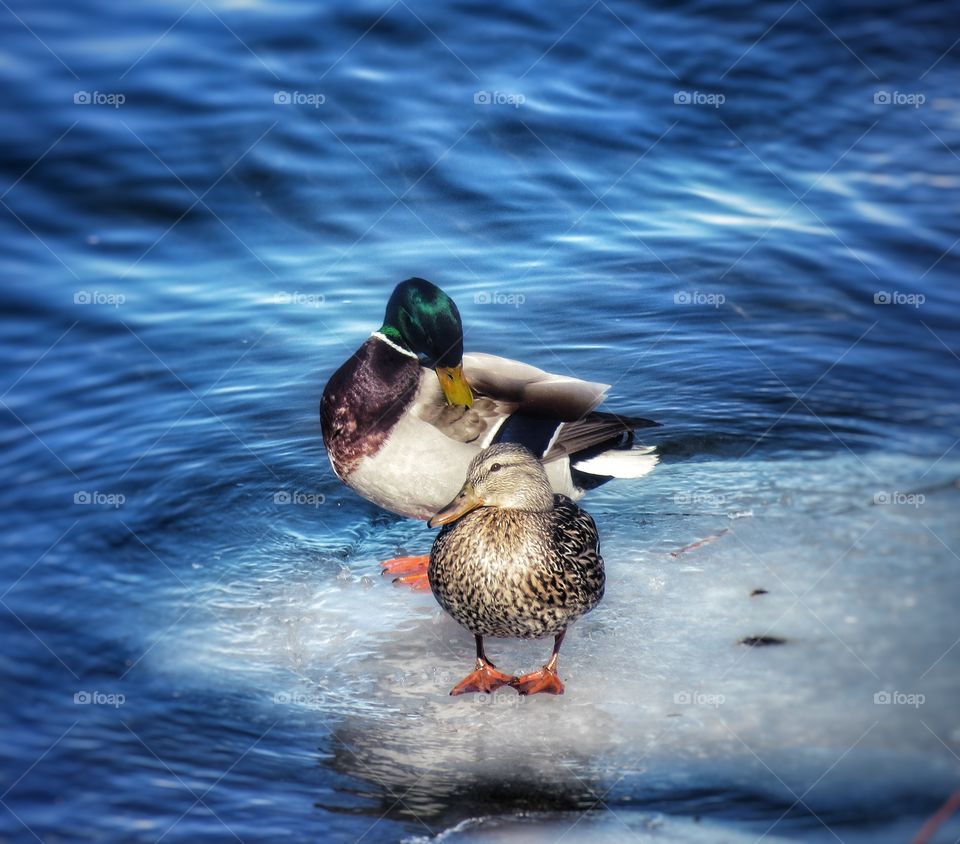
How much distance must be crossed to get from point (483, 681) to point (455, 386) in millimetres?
1305

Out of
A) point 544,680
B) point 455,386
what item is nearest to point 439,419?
point 455,386

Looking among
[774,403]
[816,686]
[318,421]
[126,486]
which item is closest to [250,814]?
[816,686]

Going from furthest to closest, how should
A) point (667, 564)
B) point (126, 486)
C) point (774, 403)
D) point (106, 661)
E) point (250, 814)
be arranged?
point (774, 403)
point (126, 486)
point (667, 564)
point (106, 661)
point (250, 814)

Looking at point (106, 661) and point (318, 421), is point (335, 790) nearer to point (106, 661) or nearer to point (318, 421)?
point (106, 661)

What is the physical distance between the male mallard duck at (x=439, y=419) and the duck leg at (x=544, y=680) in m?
0.80

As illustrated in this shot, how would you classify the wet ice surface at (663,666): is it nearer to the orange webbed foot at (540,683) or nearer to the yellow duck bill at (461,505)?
the orange webbed foot at (540,683)

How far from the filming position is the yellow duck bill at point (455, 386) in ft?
16.0

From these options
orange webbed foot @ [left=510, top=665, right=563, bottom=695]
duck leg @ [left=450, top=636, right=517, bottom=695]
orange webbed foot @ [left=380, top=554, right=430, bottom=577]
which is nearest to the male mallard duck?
orange webbed foot @ [left=380, top=554, right=430, bottom=577]

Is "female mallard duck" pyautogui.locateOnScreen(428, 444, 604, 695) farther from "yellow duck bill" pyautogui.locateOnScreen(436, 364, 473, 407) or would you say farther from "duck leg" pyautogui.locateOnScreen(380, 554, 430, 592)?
"yellow duck bill" pyautogui.locateOnScreen(436, 364, 473, 407)

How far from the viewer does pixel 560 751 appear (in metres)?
3.68

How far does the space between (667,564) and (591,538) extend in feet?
1.90

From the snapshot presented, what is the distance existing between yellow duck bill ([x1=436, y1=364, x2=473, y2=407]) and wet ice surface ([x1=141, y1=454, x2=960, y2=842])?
0.56m

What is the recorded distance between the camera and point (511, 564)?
3.86 meters

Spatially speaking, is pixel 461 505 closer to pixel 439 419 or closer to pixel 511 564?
pixel 511 564
